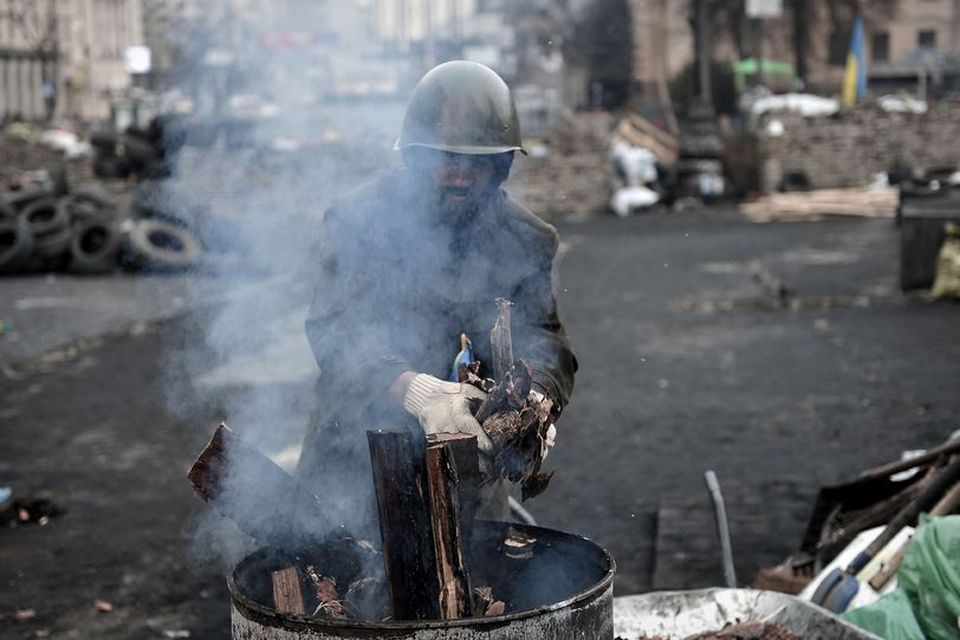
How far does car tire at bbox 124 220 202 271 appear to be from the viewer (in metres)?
18.5

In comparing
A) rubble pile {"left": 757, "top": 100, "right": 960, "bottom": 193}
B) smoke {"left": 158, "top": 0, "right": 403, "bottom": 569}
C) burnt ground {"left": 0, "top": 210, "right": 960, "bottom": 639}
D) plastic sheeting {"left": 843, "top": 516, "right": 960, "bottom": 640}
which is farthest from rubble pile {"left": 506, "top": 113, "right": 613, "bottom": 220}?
plastic sheeting {"left": 843, "top": 516, "right": 960, "bottom": 640}

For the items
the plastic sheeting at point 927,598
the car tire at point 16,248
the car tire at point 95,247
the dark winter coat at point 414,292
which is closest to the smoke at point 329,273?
the dark winter coat at point 414,292

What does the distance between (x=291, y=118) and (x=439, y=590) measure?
52.1ft

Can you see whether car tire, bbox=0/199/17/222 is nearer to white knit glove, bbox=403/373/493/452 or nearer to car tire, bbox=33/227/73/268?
car tire, bbox=33/227/73/268

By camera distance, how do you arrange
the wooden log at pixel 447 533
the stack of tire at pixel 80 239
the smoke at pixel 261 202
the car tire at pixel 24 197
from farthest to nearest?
1. the car tire at pixel 24 197
2. the stack of tire at pixel 80 239
3. the smoke at pixel 261 202
4. the wooden log at pixel 447 533

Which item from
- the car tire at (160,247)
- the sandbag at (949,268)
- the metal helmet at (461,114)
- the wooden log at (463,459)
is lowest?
the car tire at (160,247)

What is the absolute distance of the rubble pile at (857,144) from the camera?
101 ft

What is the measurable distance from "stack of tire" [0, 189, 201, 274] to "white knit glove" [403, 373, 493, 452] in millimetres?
15935

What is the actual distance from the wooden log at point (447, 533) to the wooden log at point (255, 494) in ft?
1.62

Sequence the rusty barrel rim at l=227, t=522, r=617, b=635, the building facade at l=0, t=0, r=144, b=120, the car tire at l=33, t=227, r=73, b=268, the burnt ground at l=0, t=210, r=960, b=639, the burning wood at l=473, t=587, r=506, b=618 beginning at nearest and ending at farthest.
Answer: the rusty barrel rim at l=227, t=522, r=617, b=635 → the burning wood at l=473, t=587, r=506, b=618 → the burnt ground at l=0, t=210, r=960, b=639 → the car tire at l=33, t=227, r=73, b=268 → the building facade at l=0, t=0, r=144, b=120

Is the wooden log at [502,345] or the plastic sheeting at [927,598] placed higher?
the wooden log at [502,345]

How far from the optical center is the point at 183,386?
35.8 ft

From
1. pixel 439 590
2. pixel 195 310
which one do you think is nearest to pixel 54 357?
pixel 195 310

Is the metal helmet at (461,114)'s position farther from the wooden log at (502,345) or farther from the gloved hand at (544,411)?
the gloved hand at (544,411)
